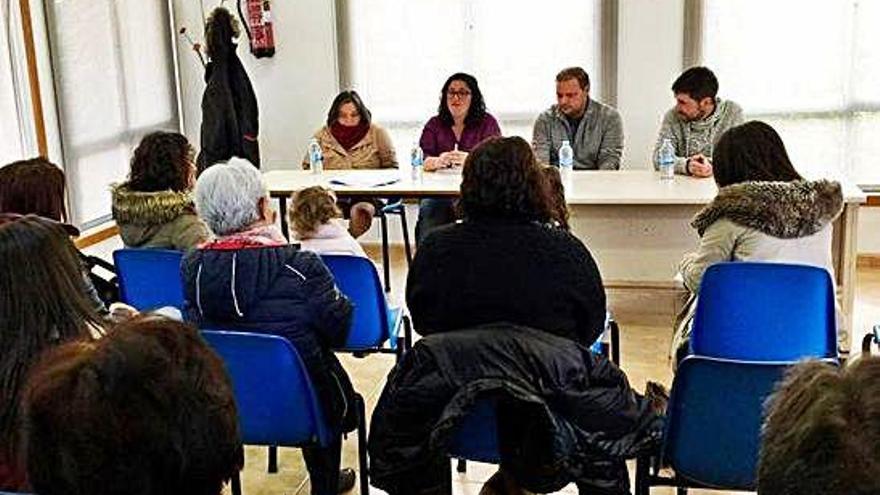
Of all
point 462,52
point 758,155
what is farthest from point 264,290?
point 462,52

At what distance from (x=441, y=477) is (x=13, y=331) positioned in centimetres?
98

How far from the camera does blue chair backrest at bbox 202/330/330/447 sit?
7.14 feet

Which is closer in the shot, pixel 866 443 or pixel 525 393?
pixel 866 443

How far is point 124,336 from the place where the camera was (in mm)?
1089

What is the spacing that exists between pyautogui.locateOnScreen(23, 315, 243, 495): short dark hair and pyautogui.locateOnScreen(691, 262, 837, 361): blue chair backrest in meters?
1.82

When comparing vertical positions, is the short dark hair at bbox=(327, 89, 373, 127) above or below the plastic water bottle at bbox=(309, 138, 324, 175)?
above

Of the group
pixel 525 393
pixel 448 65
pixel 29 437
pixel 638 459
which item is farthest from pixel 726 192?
pixel 448 65

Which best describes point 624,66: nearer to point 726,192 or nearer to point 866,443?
point 726,192

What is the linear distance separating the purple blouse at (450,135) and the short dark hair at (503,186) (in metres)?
2.65

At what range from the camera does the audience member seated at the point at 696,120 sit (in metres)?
4.31

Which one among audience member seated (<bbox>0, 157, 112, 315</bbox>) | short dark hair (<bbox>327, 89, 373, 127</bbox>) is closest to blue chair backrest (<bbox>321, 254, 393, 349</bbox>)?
audience member seated (<bbox>0, 157, 112, 315</bbox>)

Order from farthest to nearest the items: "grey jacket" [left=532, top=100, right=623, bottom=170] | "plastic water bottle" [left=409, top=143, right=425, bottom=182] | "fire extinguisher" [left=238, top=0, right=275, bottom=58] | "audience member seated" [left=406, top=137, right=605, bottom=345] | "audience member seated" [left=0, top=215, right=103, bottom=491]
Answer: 1. "fire extinguisher" [left=238, top=0, right=275, bottom=58]
2. "grey jacket" [left=532, top=100, right=623, bottom=170]
3. "plastic water bottle" [left=409, top=143, right=425, bottom=182]
4. "audience member seated" [left=406, top=137, right=605, bottom=345]
5. "audience member seated" [left=0, top=215, right=103, bottom=491]

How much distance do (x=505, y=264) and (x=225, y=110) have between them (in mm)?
3209

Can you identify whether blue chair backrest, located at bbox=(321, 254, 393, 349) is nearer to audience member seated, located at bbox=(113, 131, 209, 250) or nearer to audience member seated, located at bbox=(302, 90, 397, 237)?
audience member seated, located at bbox=(113, 131, 209, 250)
